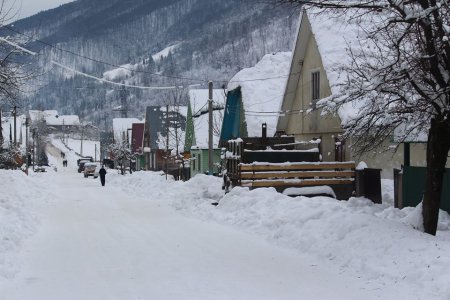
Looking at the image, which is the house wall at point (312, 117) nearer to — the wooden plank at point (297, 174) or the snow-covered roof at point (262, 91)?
the wooden plank at point (297, 174)

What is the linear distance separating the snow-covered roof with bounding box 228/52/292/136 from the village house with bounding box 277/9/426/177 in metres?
3.95

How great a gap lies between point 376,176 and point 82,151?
141595mm

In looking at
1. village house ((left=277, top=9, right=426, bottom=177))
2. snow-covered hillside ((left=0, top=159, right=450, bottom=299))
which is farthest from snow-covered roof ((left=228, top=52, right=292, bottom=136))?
snow-covered hillside ((left=0, top=159, right=450, bottom=299))

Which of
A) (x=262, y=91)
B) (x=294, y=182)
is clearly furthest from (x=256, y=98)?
(x=294, y=182)

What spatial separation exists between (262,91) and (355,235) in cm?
2501

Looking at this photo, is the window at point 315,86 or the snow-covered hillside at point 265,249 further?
the window at point 315,86

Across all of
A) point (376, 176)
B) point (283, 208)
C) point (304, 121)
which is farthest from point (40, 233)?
point (304, 121)

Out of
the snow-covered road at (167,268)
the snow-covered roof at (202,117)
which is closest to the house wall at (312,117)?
the snow-covered road at (167,268)

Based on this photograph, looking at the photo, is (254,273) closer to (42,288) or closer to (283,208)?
(42,288)

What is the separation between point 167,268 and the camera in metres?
9.28

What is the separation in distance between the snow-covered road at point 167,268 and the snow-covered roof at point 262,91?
19238mm

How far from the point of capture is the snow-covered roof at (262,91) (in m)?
33.4

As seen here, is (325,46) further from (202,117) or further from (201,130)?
(202,117)

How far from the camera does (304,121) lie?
2714cm
